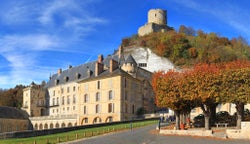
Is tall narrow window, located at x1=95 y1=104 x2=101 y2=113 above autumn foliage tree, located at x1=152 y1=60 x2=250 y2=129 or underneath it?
underneath

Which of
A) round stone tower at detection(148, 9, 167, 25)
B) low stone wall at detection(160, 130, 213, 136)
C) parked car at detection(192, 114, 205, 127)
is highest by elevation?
round stone tower at detection(148, 9, 167, 25)

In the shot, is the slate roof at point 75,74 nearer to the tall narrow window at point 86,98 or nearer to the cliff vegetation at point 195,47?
the tall narrow window at point 86,98

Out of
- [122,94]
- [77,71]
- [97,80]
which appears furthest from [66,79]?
[122,94]

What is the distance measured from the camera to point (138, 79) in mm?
60094

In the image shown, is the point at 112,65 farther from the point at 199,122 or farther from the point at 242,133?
the point at 242,133

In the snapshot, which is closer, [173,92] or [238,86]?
[238,86]

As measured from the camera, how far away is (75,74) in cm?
7294

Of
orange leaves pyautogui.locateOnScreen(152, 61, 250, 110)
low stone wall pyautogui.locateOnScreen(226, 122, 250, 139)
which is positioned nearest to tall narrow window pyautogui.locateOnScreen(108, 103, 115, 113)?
orange leaves pyautogui.locateOnScreen(152, 61, 250, 110)

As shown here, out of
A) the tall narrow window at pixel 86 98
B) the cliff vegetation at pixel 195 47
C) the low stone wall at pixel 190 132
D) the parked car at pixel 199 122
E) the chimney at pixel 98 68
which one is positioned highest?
the cliff vegetation at pixel 195 47

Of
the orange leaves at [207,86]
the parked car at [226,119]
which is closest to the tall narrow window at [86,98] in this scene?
the parked car at [226,119]

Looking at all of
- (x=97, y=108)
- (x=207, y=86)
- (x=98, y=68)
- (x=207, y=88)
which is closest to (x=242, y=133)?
(x=207, y=88)

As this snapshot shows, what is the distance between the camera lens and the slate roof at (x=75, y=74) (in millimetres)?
68006

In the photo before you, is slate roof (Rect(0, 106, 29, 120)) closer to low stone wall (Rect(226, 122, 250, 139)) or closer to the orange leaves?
the orange leaves

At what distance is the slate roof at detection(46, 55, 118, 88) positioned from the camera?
68.0m
